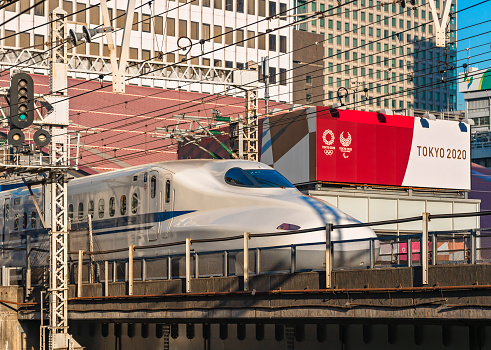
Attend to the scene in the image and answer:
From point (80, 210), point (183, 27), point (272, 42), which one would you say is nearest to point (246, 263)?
point (80, 210)

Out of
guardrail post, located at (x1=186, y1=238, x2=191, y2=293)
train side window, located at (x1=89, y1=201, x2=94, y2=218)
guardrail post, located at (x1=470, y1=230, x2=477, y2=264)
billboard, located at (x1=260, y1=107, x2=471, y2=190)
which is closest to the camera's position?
guardrail post, located at (x1=470, y1=230, x2=477, y2=264)

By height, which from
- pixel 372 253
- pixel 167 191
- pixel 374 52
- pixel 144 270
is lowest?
pixel 144 270

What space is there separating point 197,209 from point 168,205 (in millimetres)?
1314

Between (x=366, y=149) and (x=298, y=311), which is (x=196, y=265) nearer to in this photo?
(x=298, y=311)

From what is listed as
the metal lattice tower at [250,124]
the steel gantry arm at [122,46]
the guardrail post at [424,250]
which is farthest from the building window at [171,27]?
the guardrail post at [424,250]

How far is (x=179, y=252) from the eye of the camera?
74.5ft

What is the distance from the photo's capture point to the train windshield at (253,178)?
24.4 m

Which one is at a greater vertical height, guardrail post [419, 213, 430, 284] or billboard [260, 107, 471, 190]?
billboard [260, 107, 471, 190]

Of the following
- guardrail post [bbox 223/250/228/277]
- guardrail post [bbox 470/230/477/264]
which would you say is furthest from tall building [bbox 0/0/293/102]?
guardrail post [bbox 470/230/477/264]

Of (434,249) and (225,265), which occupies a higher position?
(434,249)

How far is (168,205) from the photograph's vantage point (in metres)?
25.0

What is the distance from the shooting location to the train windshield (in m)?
24.4

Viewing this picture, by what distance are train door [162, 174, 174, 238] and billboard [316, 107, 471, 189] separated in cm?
2109

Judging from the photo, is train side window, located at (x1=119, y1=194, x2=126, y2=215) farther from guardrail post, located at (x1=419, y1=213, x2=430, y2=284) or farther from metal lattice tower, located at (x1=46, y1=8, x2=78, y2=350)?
guardrail post, located at (x1=419, y1=213, x2=430, y2=284)
